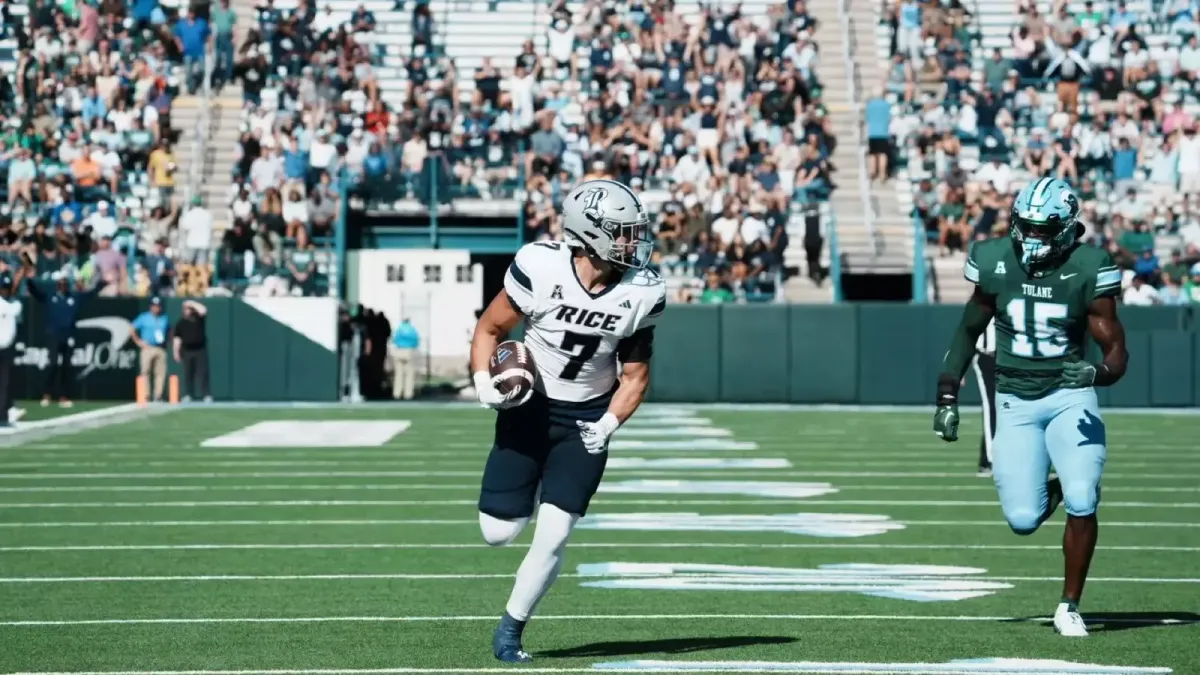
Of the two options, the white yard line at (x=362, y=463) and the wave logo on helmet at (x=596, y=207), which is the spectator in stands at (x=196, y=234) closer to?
the white yard line at (x=362, y=463)

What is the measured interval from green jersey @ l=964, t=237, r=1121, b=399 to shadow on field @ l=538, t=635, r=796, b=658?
4.61ft

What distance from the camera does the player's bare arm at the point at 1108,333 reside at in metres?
7.84

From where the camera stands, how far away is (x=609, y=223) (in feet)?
22.4

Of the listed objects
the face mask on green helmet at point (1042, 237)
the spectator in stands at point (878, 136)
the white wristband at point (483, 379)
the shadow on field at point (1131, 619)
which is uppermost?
the spectator in stands at point (878, 136)

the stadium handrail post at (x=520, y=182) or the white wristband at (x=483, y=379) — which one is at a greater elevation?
the stadium handrail post at (x=520, y=182)

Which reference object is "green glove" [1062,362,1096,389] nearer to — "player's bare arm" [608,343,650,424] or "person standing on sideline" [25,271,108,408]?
"player's bare arm" [608,343,650,424]

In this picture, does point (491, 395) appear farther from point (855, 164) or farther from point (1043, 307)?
point (855, 164)

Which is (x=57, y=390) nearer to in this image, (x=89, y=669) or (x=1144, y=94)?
(x=1144, y=94)

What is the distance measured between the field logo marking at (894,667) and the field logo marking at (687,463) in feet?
29.3

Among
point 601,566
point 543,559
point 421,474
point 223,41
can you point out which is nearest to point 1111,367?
point 543,559

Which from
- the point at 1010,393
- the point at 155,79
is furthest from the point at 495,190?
the point at 1010,393

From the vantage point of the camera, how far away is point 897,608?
8.48 meters

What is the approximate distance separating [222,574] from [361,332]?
55.9 feet

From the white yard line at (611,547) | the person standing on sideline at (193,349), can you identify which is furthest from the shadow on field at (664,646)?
the person standing on sideline at (193,349)
